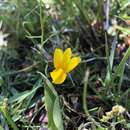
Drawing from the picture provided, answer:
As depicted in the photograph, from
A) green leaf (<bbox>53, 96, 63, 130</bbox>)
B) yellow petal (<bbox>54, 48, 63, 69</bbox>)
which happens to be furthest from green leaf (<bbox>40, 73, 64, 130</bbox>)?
yellow petal (<bbox>54, 48, 63, 69</bbox>)

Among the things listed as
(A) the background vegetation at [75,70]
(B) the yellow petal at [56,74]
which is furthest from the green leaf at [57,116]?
(B) the yellow petal at [56,74]

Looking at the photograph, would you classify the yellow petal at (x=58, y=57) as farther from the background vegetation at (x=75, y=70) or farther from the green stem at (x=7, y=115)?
the green stem at (x=7, y=115)

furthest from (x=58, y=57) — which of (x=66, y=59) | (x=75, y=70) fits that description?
(x=75, y=70)

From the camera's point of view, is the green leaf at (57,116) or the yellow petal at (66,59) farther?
the yellow petal at (66,59)

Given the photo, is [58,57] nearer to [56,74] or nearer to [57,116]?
[56,74]

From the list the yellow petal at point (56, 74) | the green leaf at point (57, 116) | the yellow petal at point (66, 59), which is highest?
the yellow petal at point (66, 59)

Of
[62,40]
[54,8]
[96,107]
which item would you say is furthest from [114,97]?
[54,8]

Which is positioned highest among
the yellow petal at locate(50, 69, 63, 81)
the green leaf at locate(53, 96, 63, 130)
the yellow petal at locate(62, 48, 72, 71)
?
the yellow petal at locate(62, 48, 72, 71)

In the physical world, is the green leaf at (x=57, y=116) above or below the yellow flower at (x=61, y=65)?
below

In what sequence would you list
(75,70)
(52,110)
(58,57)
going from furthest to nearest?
1. (75,70)
2. (58,57)
3. (52,110)

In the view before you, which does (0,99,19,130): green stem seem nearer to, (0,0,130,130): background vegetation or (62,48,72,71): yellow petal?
(0,0,130,130): background vegetation

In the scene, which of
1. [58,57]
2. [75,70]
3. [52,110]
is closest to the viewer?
[52,110]

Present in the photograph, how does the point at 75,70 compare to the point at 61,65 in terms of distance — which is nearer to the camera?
the point at 61,65
